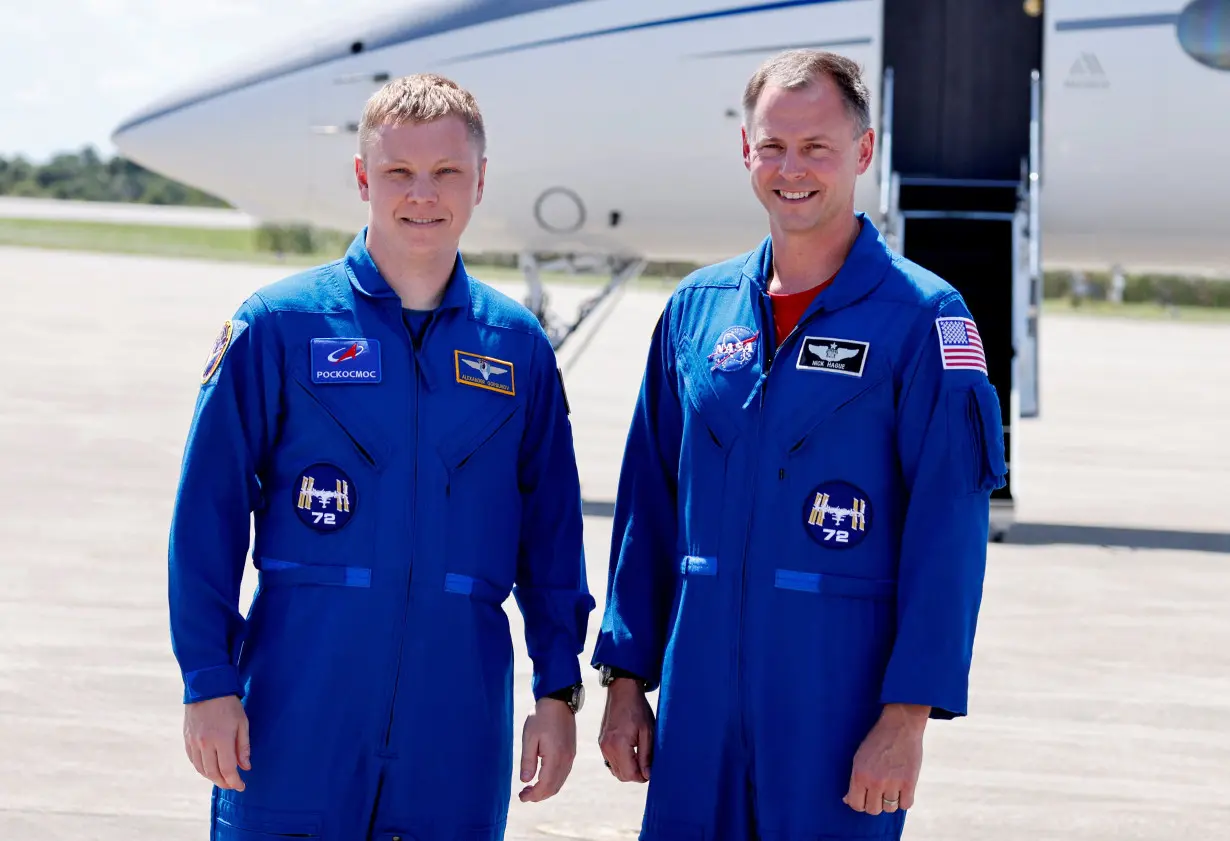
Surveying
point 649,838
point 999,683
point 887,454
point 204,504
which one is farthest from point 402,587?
point 999,683

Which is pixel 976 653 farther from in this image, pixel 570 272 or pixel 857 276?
pixel 570 272

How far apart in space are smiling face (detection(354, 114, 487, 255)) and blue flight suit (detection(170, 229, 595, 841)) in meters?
0.11

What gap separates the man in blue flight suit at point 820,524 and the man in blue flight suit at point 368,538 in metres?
0.37

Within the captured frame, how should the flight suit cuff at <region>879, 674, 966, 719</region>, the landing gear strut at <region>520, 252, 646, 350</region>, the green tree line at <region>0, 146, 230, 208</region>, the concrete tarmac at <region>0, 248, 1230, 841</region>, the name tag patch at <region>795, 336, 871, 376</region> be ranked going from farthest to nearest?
1. the green tree line at <region>0, 146, 230, 208</region>
2. the landing gear strut at <region>520, 252, 646, 350</region>
3. the concrete tarmac at <region>0, 248, 1230, 841</region>
4. the name tag patch at <region>795, 336, 871, 376</region>
5. the flight suit cuff at <region>879, 674, 966, 719</region>

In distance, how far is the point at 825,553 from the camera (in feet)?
10.0

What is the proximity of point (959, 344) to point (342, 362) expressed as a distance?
1191 millimetres

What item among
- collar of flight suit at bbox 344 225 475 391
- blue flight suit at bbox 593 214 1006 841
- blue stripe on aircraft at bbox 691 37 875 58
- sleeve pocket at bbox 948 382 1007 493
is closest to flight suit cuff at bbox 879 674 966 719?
blue flight suit at bbox 593 214 1006 841

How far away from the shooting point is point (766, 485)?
Answer: 3.08 metres

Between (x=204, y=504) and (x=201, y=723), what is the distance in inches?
16.2

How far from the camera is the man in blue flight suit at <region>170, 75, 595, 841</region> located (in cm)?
301

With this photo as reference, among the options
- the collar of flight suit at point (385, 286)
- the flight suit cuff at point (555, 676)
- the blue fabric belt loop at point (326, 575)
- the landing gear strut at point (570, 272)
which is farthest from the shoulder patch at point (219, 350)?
the landing gear strut at point (570, 272)

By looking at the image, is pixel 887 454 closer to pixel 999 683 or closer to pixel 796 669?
pixel 796 669

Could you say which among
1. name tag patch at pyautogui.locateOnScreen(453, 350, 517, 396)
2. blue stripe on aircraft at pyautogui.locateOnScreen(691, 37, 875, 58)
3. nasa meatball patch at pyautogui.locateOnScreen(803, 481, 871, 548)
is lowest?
nasa meatball patch at pyautogui.locateOnScreen(803, 481, 871, 548)

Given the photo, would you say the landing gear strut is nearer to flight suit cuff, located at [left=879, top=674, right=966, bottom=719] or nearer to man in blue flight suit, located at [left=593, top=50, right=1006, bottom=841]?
man in blue flight suit, located at [left=593, top=50, right=1006, bottom=841]
